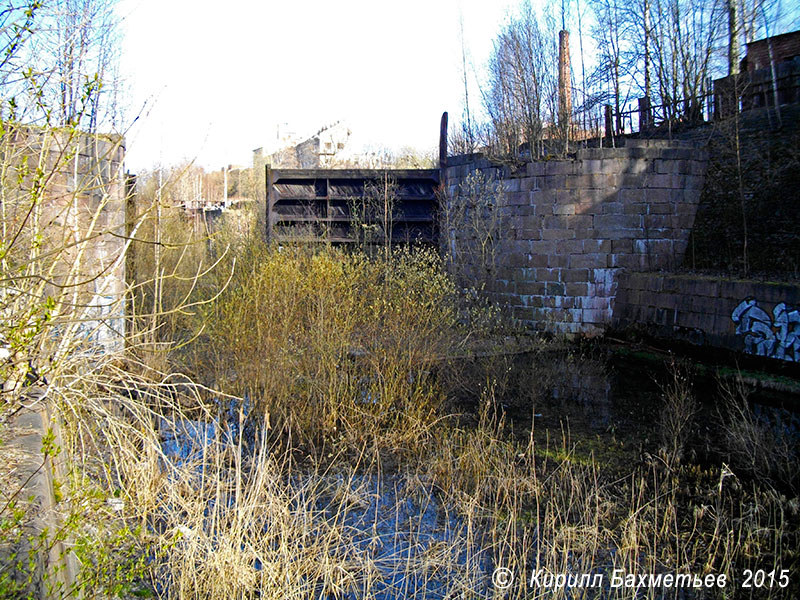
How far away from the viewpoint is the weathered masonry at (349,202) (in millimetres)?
15680

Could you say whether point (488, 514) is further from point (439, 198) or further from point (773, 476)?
point (439, 198)

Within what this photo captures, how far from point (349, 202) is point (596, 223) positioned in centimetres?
582

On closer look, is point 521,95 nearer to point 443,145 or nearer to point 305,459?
point 443,145

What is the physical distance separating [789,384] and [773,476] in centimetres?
344

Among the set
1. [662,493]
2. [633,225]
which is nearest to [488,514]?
[662,493]

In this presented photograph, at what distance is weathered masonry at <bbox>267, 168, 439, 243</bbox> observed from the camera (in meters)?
15.7

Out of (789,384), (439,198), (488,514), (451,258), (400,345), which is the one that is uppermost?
(439,198)

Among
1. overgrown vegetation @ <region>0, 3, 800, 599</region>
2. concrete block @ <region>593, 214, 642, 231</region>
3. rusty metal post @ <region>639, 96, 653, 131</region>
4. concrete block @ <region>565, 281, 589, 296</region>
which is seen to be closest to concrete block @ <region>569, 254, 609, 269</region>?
concrete block @ <region>565, 281, 589, 296</region>

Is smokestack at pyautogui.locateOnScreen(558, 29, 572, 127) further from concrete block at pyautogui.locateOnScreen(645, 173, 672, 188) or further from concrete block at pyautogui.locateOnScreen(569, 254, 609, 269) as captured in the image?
concrete block at pyautogui.locateOnScreen(569, 254, 609, 269)

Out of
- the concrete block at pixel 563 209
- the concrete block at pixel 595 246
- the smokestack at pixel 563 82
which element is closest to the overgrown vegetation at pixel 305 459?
the concrete block at pixel 595 246

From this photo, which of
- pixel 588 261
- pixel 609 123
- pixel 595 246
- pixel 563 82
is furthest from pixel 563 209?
pixel 609 123

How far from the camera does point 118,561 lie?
4207 mm

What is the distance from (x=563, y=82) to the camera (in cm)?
1484

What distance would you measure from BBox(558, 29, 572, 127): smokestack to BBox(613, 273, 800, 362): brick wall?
346 centimetres
